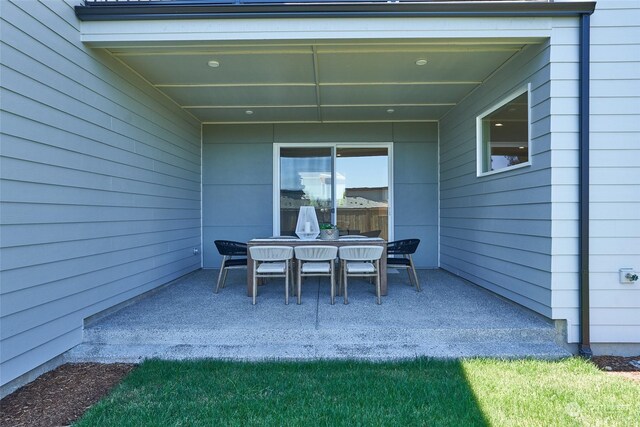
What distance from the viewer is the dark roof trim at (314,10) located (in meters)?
2.98

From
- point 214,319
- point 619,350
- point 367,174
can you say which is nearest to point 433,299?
point 619,350

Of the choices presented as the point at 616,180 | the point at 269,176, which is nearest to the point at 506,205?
the point at 616,180

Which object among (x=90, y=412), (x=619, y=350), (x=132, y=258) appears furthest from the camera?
(x=132, y=258)

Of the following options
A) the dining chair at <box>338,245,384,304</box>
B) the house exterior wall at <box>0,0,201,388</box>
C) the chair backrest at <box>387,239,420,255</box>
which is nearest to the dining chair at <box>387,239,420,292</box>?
the chair backrest at <box>387,239,420,255</box>

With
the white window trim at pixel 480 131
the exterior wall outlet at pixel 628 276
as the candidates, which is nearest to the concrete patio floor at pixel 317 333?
the exterior wall outlet at pixel 628 276

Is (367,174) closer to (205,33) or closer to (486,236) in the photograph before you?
(486,236)

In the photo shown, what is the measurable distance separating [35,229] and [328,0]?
3151mm

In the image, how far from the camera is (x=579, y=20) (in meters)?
3.00

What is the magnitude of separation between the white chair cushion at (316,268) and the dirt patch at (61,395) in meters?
1.85

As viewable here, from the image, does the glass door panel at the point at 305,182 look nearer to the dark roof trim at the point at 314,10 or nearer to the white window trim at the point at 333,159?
the white window trim at the point at 333,159

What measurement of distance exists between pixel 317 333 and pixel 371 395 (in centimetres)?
84

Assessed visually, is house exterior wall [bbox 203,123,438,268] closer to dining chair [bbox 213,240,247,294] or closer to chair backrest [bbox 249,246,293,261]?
dining chair [bbox 213,240,247,294]

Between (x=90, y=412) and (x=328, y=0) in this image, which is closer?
(x=90, y=412)

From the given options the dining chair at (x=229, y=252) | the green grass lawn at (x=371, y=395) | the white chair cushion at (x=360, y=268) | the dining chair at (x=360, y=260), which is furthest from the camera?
the dining chair at (x=229, y=252)
